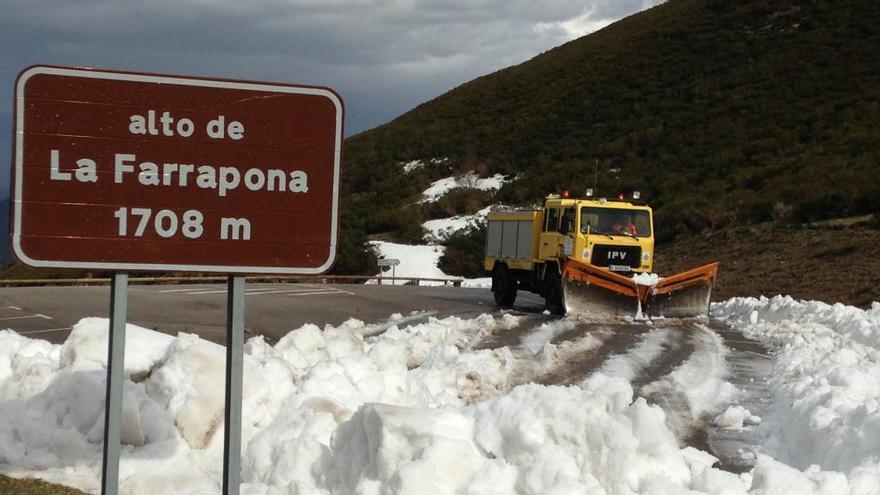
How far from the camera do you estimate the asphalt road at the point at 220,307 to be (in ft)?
55.6

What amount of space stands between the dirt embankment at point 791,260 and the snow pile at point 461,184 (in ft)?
67.9

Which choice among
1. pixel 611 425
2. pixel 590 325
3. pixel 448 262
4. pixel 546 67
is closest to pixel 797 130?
pixel 448 262

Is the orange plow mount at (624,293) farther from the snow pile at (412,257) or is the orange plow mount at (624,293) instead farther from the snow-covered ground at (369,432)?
the snow pile at (412,257)

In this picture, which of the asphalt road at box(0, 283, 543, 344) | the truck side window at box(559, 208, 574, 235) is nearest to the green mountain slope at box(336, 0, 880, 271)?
the asphalt road at box(0, 283, 543, 344)

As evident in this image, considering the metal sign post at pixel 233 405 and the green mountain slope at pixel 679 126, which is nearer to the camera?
the metal sign post at pixel 233 405

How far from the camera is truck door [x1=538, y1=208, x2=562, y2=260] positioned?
70.0ft

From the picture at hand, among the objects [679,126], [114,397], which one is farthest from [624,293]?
[679,126]

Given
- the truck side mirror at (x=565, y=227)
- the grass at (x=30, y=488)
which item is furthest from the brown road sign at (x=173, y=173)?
the truck side mirror at (x=565, y=227)

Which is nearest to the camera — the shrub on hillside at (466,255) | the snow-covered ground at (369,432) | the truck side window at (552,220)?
the snow-covered ground at (369,432)

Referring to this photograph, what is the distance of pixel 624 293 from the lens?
1970 cm

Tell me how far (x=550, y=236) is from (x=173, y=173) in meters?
17.5

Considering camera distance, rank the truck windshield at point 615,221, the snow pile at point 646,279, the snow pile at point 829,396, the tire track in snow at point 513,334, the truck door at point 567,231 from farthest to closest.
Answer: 1. the truck windshield at point 615,221
2. the truck door at point 567,231
3. the snow pile at point 646,279
4. the tire track in snow at point 513,334
5. the snow pile at point 829,396

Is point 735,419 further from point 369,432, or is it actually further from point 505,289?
point 505,289

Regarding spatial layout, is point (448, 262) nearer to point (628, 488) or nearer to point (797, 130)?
point (797, 130)
